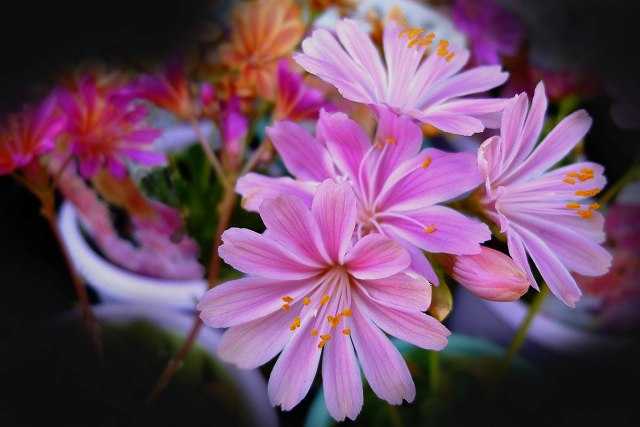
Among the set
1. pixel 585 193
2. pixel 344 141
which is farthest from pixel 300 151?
pixel 585 193

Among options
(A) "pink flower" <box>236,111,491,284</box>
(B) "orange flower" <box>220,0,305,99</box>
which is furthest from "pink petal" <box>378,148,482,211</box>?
(B) "orange flower" <box>220,0,305,99</box>

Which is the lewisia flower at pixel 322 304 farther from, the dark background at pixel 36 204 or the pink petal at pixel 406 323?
the dark background at pixel 36 204

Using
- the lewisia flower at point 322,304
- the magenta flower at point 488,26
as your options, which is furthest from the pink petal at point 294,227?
the magenta flower at point 488,26

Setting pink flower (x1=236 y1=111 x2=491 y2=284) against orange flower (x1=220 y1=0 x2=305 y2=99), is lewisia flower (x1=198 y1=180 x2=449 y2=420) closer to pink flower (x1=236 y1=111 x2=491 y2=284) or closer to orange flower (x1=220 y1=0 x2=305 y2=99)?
pink flower (x1=236 y1=111 x2=491 y2=284)

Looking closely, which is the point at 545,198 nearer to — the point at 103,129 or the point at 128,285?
the point at 103,129

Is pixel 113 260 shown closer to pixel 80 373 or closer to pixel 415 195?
pixel 80 373

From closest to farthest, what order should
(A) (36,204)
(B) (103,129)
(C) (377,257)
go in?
1. (C) (377,257)
2. (B) (103,129)
3. (A) (36,204)

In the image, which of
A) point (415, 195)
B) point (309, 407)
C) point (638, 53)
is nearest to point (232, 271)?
point (309, 407)
